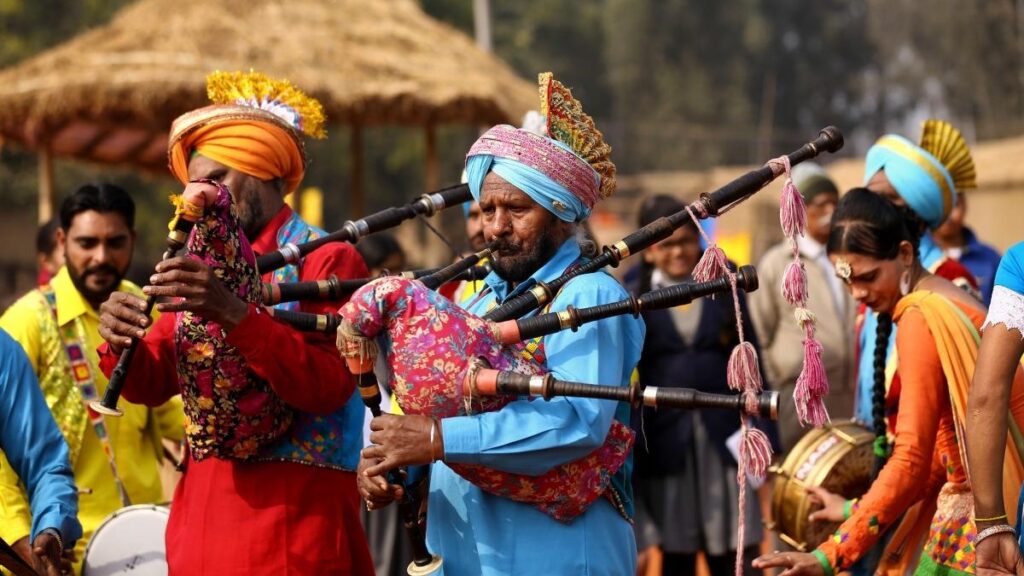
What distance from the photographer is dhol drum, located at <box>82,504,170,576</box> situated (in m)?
4.95

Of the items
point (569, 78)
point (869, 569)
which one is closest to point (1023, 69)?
point (569, 78)

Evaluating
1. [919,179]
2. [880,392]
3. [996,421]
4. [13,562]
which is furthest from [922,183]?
[13,562]

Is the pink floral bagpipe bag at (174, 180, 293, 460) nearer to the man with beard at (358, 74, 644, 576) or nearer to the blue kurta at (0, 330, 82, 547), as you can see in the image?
the blue kurta at (0, 330, 82, 547)

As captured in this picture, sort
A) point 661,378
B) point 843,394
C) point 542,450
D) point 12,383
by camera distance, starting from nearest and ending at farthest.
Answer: point 542,450
point 12,383
point 661,378
point 843,394

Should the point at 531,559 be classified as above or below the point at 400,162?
below

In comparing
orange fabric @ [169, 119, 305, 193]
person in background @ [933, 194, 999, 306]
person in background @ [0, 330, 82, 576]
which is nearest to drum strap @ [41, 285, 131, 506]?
person in background @ [0, 330, 82, 576]

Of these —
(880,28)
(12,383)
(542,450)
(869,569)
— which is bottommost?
(869,569)

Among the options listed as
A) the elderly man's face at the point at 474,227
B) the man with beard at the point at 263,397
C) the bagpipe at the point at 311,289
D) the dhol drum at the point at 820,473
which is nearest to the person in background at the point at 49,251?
the elderly man's face at the point at 474,227

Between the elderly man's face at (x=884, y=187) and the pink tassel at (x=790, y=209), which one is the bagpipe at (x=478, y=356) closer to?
the pink tassel at (x=790, y=209)

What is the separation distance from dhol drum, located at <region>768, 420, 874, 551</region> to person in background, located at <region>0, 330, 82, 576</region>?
265cm

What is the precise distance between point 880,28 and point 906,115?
4458 millimetres

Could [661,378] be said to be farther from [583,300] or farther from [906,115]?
[906,115]

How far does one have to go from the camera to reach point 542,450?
3.47 m

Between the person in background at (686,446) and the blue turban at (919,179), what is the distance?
134 centimetres
